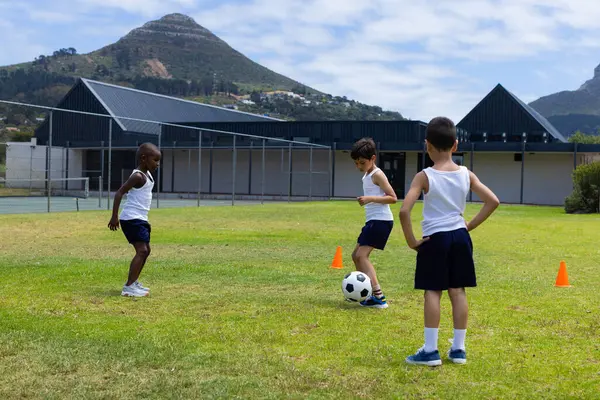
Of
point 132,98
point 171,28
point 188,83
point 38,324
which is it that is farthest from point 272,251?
point 171,28

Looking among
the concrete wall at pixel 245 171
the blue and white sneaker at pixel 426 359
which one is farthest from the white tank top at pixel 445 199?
the concrete wall at pixel 245 171

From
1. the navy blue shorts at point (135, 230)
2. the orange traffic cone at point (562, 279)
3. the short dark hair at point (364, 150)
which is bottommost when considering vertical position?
the orange traffic cone at point (562, 279)

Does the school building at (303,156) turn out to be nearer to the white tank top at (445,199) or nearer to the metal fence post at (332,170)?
the metal fence post at (332,170)

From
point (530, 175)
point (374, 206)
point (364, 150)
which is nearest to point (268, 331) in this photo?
point (374, 206)

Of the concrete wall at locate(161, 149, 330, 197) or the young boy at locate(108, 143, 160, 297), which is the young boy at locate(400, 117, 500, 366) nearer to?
the young boy at locate(108, 143, 160, 297)

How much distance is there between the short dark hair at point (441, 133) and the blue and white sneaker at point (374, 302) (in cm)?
236

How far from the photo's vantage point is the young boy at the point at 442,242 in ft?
14.7

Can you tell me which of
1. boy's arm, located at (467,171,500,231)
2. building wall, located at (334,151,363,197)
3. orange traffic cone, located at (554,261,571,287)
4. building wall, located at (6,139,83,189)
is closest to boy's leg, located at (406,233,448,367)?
boy's arm, located at (467,171,500,231)

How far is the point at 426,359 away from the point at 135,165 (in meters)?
23.0

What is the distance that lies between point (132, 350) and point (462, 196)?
252cm

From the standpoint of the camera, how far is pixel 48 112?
20.5 metres

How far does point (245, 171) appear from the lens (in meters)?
46.2

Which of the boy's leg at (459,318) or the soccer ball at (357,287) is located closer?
the boy's leg at (459,318)

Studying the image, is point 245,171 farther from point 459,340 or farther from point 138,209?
point 459,340
